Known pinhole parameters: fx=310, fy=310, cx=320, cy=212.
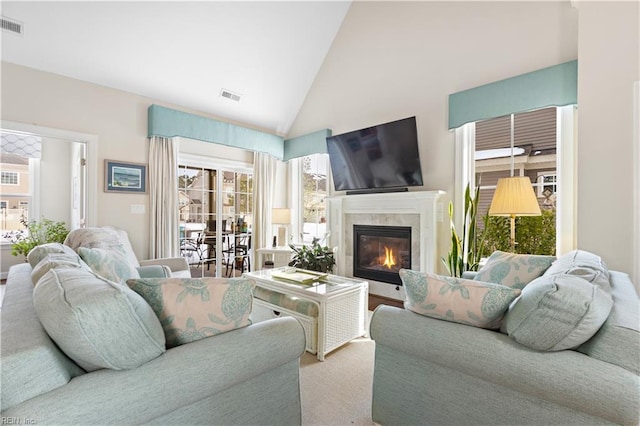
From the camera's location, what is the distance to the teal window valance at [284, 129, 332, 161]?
15.4ft

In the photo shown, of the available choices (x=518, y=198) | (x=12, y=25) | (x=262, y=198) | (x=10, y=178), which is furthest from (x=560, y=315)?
(x=10, y=178)

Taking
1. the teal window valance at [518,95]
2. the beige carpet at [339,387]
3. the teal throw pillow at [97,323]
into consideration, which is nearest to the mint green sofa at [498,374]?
the beige carpet at [339,387]

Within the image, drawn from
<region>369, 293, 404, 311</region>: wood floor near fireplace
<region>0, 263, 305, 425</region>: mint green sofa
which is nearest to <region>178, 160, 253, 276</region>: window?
<region>369, 293, 404, 311</region>: wood floor near fireplace

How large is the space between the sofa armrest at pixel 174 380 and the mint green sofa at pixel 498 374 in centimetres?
46

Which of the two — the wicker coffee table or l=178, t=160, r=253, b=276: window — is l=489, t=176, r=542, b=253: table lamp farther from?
l=178, t=160, r=253, b=276: window

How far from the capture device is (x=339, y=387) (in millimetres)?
1925

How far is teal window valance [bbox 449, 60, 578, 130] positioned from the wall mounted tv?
53 centimetres

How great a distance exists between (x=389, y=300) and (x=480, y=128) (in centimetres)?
227

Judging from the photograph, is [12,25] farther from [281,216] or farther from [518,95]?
[518,95]

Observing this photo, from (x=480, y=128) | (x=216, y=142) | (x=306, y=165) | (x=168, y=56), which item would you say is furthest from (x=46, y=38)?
(x=480, y=128)

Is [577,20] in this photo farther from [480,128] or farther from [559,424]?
[559,424]

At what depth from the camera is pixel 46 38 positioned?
3.05 metres

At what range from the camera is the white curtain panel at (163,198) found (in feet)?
12.9

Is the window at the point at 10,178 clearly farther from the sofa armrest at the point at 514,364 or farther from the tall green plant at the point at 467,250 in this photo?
the tall green plant at the point at 467,250
